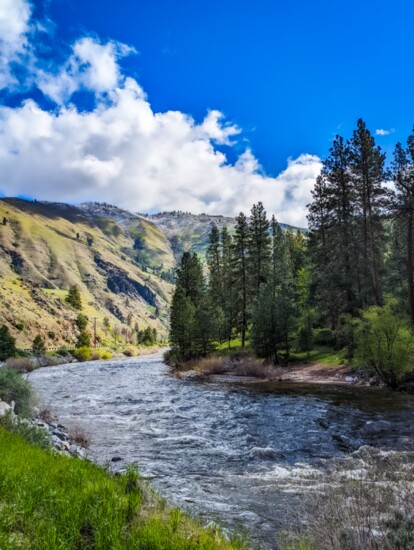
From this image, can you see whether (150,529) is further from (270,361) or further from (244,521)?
(270,361)

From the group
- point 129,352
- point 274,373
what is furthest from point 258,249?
point 129,352

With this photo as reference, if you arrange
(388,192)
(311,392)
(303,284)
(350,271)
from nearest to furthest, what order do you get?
(311,392) → (388,192) → (350,271) → (303,284)

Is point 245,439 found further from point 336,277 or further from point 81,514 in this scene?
point 336,277

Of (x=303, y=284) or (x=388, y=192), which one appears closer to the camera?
(x=388, y=192)

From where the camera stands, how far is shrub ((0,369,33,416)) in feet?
51.6

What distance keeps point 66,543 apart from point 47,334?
123104mm

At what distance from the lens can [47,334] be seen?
4624 inches

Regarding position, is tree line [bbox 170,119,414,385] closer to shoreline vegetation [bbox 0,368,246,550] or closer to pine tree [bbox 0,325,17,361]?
shoreline vegetation [bbox 0,368,246,550]

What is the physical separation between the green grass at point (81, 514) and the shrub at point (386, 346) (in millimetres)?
23705

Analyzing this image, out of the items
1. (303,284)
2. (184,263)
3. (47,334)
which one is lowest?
(47,334)

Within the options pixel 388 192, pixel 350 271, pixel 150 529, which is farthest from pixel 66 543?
pixel 350 271

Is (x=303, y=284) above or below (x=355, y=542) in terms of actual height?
above

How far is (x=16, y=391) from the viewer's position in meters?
16.2

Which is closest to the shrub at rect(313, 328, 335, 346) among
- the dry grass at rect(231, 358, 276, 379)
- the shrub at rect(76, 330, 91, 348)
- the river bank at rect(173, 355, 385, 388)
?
the river bank at rect(173, 355, 385, 388)
